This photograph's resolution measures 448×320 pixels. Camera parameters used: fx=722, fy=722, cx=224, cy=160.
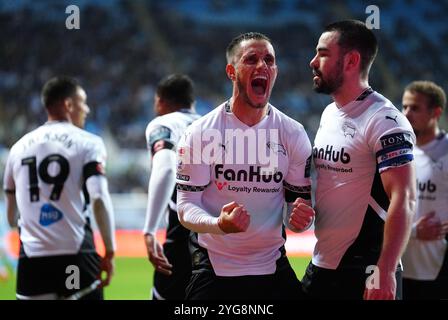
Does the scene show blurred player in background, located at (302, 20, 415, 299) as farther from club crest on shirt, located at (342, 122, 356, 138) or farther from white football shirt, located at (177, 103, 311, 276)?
white football shirt, located at (177, 103, 311, 276)

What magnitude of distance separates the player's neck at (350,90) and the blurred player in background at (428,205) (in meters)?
1.77

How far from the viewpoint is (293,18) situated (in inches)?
903

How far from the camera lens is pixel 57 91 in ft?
19.2

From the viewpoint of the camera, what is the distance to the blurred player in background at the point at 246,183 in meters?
3.81

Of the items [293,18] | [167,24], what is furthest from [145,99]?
[293,18]

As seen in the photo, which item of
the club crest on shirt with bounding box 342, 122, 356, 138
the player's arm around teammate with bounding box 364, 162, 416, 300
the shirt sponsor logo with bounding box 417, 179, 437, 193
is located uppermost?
the club crest on shirt with bounding box 342, 122, 356, 138

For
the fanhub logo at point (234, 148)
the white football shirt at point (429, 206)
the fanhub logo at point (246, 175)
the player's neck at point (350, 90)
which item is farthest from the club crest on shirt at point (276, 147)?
the white football shirt at point (429, 206)

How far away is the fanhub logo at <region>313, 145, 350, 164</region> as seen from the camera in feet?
12.7

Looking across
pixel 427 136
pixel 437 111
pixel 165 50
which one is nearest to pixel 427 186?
pixel 427 136

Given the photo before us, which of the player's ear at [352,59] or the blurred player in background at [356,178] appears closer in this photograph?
the blurred player in background at [356,178]

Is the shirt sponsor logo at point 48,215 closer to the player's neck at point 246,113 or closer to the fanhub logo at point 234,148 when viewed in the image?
the fanhub logo at point 234,148

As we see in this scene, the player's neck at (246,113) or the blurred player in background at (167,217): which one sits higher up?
the player's neck at (246,113)

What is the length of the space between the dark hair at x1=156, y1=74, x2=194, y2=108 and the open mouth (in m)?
1.95

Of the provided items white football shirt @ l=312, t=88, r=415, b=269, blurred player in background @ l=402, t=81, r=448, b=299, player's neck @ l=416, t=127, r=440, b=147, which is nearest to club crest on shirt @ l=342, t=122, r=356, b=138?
white football shirt @ l=312, t=88, r=415, b=269
